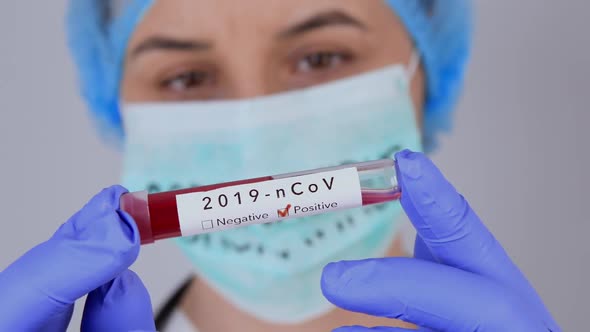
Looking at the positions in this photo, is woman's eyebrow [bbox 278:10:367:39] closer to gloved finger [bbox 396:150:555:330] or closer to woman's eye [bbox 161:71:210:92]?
woman's eye [bbox 161:71:210:92]

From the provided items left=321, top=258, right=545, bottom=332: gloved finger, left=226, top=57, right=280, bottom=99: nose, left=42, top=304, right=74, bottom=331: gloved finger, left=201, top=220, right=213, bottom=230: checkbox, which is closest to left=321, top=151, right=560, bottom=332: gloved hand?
left=321, top=258, right=545, bottom=332: gloved finger

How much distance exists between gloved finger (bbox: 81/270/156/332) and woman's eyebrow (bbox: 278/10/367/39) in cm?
55

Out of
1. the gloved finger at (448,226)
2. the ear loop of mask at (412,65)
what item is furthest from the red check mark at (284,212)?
the ear loop of mask at (412,65)

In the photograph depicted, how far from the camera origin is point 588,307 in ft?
5.17

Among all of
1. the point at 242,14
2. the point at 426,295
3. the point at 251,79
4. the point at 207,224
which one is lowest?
the point at 426,295

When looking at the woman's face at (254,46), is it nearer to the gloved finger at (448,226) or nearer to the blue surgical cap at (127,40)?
the blue surgical cap at (127,40)

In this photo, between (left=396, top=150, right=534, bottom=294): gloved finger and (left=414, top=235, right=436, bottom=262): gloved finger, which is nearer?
(left=396, top=150, right=534, bottom=294): gloved finger

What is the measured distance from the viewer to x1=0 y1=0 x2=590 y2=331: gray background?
60.6 inches

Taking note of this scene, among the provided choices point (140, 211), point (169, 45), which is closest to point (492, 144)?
point (169, 45)

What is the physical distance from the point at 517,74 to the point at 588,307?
0.62 m

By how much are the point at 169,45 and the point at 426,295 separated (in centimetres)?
71

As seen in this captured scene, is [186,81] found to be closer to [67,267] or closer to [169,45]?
[169,45]

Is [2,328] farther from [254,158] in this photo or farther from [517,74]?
[517,74]

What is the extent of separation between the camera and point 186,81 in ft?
4.08
